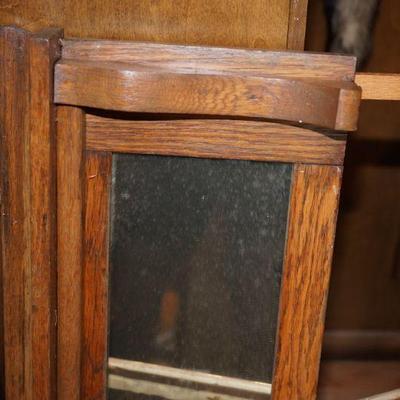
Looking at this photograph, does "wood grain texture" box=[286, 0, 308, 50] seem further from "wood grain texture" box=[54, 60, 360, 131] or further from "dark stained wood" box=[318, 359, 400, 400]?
"dark stained wood" box=[318, 359, 400, 400]

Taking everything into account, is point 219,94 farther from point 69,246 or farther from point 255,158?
point 69,246

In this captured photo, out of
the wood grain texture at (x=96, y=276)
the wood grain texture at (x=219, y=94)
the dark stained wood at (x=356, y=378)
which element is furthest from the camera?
the dark stained wood at (x=356, y=378)

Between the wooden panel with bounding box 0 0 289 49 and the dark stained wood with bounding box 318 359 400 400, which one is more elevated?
the wooden panel with bounding box 0 0 289 49

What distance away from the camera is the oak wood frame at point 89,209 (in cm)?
84

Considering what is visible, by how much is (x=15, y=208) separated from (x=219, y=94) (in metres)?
0.32

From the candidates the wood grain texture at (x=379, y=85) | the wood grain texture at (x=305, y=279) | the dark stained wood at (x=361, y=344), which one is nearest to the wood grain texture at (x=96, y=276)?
the wood grain texture at (x=305, y=279)

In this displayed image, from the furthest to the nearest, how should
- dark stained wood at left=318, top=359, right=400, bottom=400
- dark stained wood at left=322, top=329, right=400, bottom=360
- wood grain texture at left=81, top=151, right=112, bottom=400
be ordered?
1. dark stained wood at left=322, top=329, right=400, bottom=360
2. dark stained wood at left=318, top=359, right=400, bottom=400
3. wood grain texture at left=81, top=151, right=112, bottom=400

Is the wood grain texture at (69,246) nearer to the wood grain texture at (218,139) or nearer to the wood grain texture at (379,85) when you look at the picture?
the wood grain texture at (218,139)

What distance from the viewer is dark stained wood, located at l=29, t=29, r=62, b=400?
2.69 feet

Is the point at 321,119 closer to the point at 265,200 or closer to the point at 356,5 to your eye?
the point at 265,200

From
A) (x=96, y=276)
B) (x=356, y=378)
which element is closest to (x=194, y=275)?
(x=96, y=276)

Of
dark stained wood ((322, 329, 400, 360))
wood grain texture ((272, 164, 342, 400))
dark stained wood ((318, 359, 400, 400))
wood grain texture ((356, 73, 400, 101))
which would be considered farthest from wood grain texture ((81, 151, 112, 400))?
dark stained wood ((322, 329, 400, 360))

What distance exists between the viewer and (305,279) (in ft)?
2.98

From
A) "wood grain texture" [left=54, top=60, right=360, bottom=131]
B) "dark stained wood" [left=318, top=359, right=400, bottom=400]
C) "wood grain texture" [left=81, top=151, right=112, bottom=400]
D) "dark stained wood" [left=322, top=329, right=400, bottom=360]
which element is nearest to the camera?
"wood grain texture" [left=54, top=60, right=360, bottom=131]
